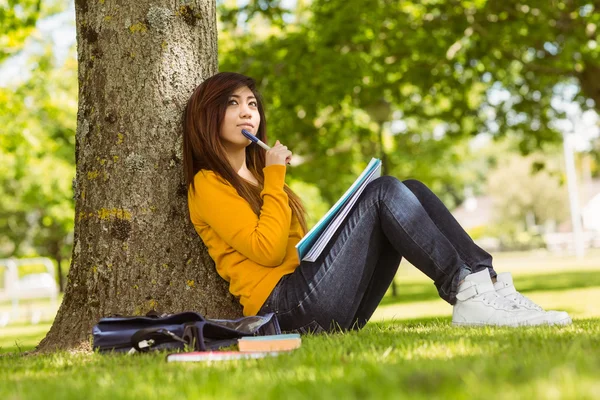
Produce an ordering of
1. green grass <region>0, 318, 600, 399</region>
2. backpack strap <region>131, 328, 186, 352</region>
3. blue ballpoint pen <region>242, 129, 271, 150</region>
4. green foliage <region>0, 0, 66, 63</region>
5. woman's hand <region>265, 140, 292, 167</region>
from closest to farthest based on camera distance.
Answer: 1. green grass <region>0, 318, 600, 399</region>
2. backpack strap <region>131, 328, 186, 352</region>
3. woman's hand <region>265, 140, 292, 167</region>
4. blue ballpoint pen <region>242, 129, 271, 150</region>
5. green foliage <region>0, 0, 66, 63</region>

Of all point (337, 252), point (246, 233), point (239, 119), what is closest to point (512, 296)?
point (337, 252)

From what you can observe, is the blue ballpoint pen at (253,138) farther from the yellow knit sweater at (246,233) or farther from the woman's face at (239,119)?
the yellow knit sweater at (246,233)

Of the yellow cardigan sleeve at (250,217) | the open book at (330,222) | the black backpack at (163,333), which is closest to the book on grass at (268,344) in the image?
the black backpack at (163,333)

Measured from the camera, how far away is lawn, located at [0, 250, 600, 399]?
204 centimetres

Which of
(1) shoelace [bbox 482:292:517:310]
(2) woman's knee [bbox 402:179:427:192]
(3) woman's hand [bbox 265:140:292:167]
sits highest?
(3) woman's hand [bbox 265:140:292:167]

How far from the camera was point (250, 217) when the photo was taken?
3.75m

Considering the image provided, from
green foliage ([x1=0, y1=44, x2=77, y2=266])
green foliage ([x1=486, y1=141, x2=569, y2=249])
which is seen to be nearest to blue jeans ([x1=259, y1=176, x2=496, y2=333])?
green foliage ([x1=0, y1=44, x2=77, y2=266])

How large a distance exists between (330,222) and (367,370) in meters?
1.38

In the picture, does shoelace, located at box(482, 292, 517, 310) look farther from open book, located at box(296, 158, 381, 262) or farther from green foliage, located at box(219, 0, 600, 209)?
green foliage, located at box(219, 0, 600, 209)

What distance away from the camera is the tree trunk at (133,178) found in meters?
4.07

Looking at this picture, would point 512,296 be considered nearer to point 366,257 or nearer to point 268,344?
point 366,257

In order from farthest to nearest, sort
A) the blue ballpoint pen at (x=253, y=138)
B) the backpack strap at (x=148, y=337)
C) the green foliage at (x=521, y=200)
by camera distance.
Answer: the green foliage at (x=521, y=200) → the blue ballpoint pen at (x=253, y=138) → the backpack strap at (x=148, y=337)

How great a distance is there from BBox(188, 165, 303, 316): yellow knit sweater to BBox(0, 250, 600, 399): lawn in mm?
495

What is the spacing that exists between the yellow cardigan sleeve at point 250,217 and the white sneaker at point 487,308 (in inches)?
36.5
